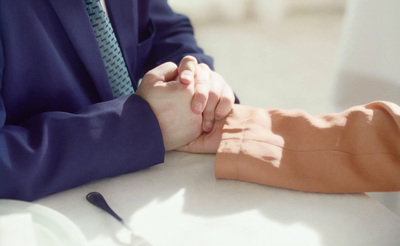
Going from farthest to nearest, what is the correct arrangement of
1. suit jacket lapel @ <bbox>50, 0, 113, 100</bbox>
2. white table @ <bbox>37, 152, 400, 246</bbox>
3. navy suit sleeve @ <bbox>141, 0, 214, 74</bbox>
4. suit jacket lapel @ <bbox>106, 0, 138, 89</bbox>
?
navy suit sleeve @ <bbox>141, 0, 214, 74</bbox>
suit jacket lapel @ <bbox>106, 0, 138, 89</bbox>
suit jacket lapel @ <bbox>50, 0, 113, 100</bbox>
white table @ <bbox>37, 152, 400, 246</bbox>

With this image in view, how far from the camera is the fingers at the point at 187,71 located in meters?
0.53

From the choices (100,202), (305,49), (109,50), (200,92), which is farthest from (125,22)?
(305,49)

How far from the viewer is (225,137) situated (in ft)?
1.64

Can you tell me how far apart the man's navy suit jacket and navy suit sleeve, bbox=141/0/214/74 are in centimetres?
18

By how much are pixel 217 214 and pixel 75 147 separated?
0.17 m

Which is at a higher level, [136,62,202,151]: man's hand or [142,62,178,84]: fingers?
[142,62,178,84]: fingers

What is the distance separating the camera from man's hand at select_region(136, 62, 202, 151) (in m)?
0.52

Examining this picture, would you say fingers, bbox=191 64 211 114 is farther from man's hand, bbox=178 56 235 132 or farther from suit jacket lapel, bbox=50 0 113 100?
suit jacket lapel, bbox=50 0 113 100

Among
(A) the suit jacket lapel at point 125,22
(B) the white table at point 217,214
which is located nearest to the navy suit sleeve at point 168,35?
(A) the suit jacket lapel at point 125,22

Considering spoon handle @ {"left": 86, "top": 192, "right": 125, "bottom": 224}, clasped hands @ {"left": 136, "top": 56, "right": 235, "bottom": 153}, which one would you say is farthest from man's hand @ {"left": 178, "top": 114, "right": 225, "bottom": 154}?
spoon handle @ {"left": 86, "top": 192, "right": 125, "bottom": 224}

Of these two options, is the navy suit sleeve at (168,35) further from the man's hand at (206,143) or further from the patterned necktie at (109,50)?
the man's hand at (206,143)

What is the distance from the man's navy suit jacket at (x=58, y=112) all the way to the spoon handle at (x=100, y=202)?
26 mm

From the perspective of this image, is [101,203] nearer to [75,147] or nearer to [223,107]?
[75,147]

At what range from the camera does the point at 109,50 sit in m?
0.59
